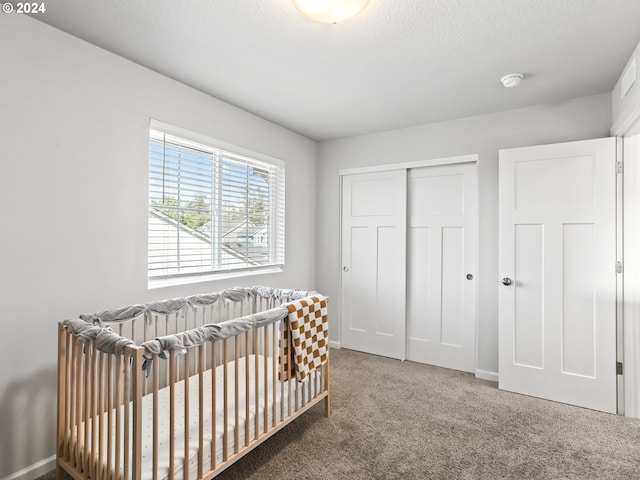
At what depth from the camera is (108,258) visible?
6.85ft

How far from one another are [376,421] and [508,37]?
8.03 ft

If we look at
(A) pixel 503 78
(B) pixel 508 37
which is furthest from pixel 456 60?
(A) pixel 503 78

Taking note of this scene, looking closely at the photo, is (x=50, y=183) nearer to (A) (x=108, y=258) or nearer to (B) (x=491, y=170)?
(A) (x=108, y=258)

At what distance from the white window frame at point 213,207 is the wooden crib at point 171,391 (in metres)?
0.27

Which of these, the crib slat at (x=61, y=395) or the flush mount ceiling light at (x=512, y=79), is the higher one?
the flush mount ceiling light at (x=512, y=79)

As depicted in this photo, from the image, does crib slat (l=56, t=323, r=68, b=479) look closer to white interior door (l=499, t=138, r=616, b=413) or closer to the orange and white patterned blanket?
the orange and white patterned blanket

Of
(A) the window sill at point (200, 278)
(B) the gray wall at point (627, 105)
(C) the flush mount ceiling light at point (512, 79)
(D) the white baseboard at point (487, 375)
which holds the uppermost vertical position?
(C) the flush mount ceiling light at point (512, 79)

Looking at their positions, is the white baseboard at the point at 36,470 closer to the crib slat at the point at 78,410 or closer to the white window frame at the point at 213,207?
the crib slat at the point at 78,410

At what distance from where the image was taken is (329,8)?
5.00 ft

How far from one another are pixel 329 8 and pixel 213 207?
1.74 m

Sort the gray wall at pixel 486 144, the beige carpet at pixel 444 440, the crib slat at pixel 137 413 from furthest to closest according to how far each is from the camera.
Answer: the gray wall at pixel 486 144
the beige carpet at pixel 444 440
the crib slat at pixel 137 413

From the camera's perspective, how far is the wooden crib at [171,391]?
1364mm

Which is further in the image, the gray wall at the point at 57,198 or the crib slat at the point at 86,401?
the gray wall at the point at 57,198

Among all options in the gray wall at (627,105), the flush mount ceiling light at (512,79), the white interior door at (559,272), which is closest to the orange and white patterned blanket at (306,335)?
the white interior door at (559,272)
